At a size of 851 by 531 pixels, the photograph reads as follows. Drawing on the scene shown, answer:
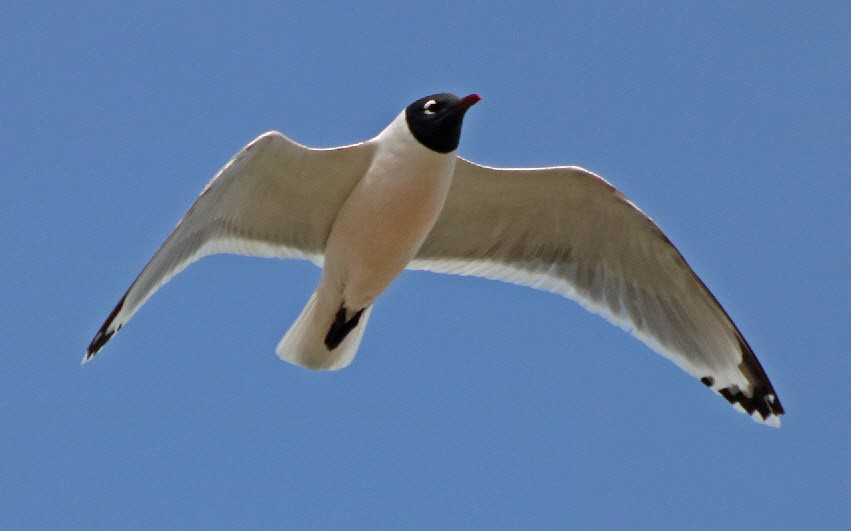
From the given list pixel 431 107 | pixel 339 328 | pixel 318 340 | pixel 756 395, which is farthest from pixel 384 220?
pixel 756 395

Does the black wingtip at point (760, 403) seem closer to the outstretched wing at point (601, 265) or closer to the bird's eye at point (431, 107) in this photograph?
the outstretched wing at point (601, 265)

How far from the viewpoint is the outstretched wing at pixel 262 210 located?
5.97m

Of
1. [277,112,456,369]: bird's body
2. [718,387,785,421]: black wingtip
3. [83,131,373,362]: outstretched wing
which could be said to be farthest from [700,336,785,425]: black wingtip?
[83,131,373,362]: outstretched wing

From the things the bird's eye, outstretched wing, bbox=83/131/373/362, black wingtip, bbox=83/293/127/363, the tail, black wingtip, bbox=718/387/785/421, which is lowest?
→ black wingtip, bbox=83/293/127/363

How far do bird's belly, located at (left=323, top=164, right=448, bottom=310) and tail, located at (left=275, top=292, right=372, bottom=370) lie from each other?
166 mm

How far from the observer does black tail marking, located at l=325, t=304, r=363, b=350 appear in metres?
6.44

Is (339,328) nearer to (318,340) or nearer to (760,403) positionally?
(318,340)

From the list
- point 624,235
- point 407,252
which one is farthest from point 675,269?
point 407,252

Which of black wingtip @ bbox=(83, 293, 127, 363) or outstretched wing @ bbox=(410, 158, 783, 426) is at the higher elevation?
outstretched wing @ bbox=(410, 158, 783, 426)

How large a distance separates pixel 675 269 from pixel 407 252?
5.22ft

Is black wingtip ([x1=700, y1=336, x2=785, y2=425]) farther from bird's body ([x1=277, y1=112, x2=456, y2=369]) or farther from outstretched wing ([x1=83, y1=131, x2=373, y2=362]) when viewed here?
outstretched wing ([x1=83, y1=131, x2=373, y2=362])

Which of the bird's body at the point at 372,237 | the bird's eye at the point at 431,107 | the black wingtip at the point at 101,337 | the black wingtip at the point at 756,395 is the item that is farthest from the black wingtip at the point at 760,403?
the black wingtip at the point at 101,337

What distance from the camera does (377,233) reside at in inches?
238

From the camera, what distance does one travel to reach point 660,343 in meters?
6.79
